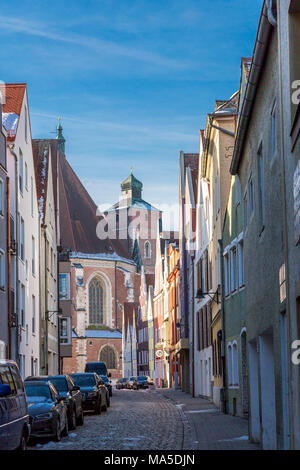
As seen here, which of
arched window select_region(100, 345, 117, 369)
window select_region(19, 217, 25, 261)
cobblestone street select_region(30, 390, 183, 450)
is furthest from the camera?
arched window select_region(100, 345, 117, 369)

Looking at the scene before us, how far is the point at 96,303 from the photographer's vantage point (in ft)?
307

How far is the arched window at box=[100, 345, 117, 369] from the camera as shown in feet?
295

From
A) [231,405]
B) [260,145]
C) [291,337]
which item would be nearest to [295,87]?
[291,337]

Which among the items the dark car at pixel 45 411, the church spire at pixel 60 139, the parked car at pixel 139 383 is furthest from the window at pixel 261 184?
the church spire at pixel 60 139

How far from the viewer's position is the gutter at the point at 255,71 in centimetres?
1072

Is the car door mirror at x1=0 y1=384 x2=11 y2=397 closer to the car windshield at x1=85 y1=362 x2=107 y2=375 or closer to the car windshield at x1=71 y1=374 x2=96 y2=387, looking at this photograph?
the car windshield at x1=71 y1=374 x2=96 y2=387

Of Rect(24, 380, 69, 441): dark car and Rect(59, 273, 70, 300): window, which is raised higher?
Rect(59, 273, 70, 300): window

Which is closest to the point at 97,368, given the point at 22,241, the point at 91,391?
the point at 22,241

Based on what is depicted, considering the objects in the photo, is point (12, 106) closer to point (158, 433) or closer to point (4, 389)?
point (158, 433)

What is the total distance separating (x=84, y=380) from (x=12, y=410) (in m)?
15.5

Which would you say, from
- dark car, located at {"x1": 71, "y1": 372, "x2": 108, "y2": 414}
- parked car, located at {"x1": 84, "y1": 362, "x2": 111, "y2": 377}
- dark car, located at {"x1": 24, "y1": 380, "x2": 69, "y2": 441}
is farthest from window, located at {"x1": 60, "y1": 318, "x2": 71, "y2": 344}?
dark car, located at {"x1": 24, "y1": 380, "x2": 69, "y2": 441}

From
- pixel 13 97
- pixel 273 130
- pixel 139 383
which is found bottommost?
pixel 139 383

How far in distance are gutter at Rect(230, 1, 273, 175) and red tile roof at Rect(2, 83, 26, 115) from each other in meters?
21.5

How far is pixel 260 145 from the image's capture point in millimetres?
12914
